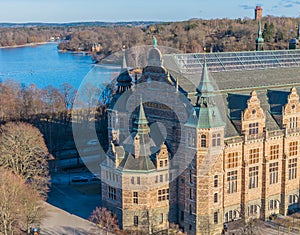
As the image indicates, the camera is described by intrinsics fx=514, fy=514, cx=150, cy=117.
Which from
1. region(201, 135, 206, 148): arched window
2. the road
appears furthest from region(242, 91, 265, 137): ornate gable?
the road

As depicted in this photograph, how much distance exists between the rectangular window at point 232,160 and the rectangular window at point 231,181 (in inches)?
28.2

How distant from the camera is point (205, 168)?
45688 mm

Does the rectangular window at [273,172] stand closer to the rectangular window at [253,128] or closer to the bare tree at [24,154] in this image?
the rectangular window at [253,128]

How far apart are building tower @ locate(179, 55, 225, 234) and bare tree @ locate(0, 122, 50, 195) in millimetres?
18715

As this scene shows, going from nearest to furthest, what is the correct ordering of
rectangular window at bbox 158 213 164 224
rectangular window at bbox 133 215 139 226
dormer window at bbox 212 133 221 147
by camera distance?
dormer window at bbox 212 133 221 147
rectangular window at bbox 133 215 139 226
rectangular window at bbox 158 213 164 224

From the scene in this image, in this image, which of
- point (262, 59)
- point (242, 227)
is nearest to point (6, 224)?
point (242, 227)

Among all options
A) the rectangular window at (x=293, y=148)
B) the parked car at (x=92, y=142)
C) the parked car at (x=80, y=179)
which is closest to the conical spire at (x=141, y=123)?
the rectangular window at (x=293, y=148)

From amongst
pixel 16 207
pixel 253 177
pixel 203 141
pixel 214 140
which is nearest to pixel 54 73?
pixel 16 207

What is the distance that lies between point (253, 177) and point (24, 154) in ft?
87.7

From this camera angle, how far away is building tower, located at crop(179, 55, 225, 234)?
147 feet

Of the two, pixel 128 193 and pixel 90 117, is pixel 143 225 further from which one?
pixel 90 117

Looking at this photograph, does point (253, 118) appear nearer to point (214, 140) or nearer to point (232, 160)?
point (232, 160)

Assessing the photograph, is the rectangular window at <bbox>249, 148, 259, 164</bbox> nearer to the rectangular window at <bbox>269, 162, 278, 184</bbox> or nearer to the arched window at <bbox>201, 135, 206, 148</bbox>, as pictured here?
the rectangular window at <bbox>269, 162, 278, 184</bbox>

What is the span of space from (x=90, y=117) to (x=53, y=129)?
6.98 meters
